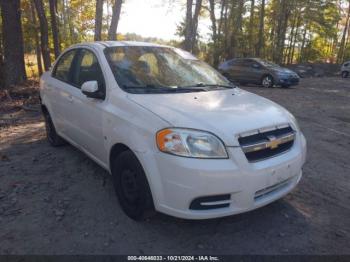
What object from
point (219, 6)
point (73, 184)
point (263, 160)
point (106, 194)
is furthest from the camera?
point (219, 6)

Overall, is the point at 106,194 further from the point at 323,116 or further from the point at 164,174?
the point at 323,116

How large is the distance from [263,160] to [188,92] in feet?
4.03

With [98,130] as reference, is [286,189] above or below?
below

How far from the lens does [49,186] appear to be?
14.1 ft

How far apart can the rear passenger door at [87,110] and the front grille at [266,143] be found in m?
1.62

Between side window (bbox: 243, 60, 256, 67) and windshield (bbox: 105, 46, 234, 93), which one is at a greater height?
windshield (bbox: 105, 46, 234, 93)

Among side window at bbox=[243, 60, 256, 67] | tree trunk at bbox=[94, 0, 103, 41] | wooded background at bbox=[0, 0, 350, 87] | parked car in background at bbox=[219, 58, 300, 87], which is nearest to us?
tree trunk at bbox=[94, 0, 103, 41]

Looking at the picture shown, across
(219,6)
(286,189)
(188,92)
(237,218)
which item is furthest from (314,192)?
(219,6)

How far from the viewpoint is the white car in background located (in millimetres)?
2844

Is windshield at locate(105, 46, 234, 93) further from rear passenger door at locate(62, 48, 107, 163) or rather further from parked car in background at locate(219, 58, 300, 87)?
parked car in background at locate(219, 58, 300, 87)

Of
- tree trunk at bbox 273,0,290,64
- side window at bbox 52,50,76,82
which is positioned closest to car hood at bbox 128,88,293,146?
side window at bbox 52,50,76,82

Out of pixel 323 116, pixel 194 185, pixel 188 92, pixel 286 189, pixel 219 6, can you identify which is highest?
pixel 219 6

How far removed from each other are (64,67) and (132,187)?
2609mm

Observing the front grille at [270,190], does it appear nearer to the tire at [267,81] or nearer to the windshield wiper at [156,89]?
the windshield wiper at [156,89]
